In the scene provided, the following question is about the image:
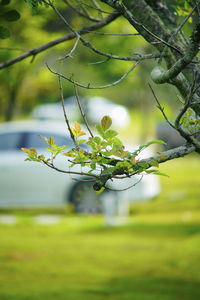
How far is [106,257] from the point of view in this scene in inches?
384

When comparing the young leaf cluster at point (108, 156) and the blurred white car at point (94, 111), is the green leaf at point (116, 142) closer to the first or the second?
the young leaf cluster at point (108, 156)

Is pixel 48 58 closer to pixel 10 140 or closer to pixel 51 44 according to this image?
pixel 10 140

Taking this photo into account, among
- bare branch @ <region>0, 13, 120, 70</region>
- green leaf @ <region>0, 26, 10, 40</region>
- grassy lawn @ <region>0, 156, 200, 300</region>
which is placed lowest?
grassy lawn @ <region>0, 156, 200, 300</region>

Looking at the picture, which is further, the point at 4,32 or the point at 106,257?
the point at 106,257

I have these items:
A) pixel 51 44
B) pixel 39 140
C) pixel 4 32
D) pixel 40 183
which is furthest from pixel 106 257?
pixel 4 32

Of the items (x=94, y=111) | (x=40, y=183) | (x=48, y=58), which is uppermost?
(x=94, y=111)

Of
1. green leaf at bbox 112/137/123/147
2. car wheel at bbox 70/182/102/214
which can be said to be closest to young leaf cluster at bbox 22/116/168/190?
green leaf at bbox 112/137/123/147

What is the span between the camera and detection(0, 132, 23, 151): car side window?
13945 millimetres

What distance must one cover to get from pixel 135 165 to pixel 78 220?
32.1 feet

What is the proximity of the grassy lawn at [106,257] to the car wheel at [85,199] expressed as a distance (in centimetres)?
33

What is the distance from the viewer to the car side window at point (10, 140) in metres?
13.9

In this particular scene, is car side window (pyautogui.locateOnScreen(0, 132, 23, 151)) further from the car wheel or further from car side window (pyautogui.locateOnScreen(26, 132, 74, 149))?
the car wheel

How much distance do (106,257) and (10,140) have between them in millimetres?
5080

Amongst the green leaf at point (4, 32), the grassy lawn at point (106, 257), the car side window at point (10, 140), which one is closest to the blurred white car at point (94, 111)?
the car side window at point (10, 140)
